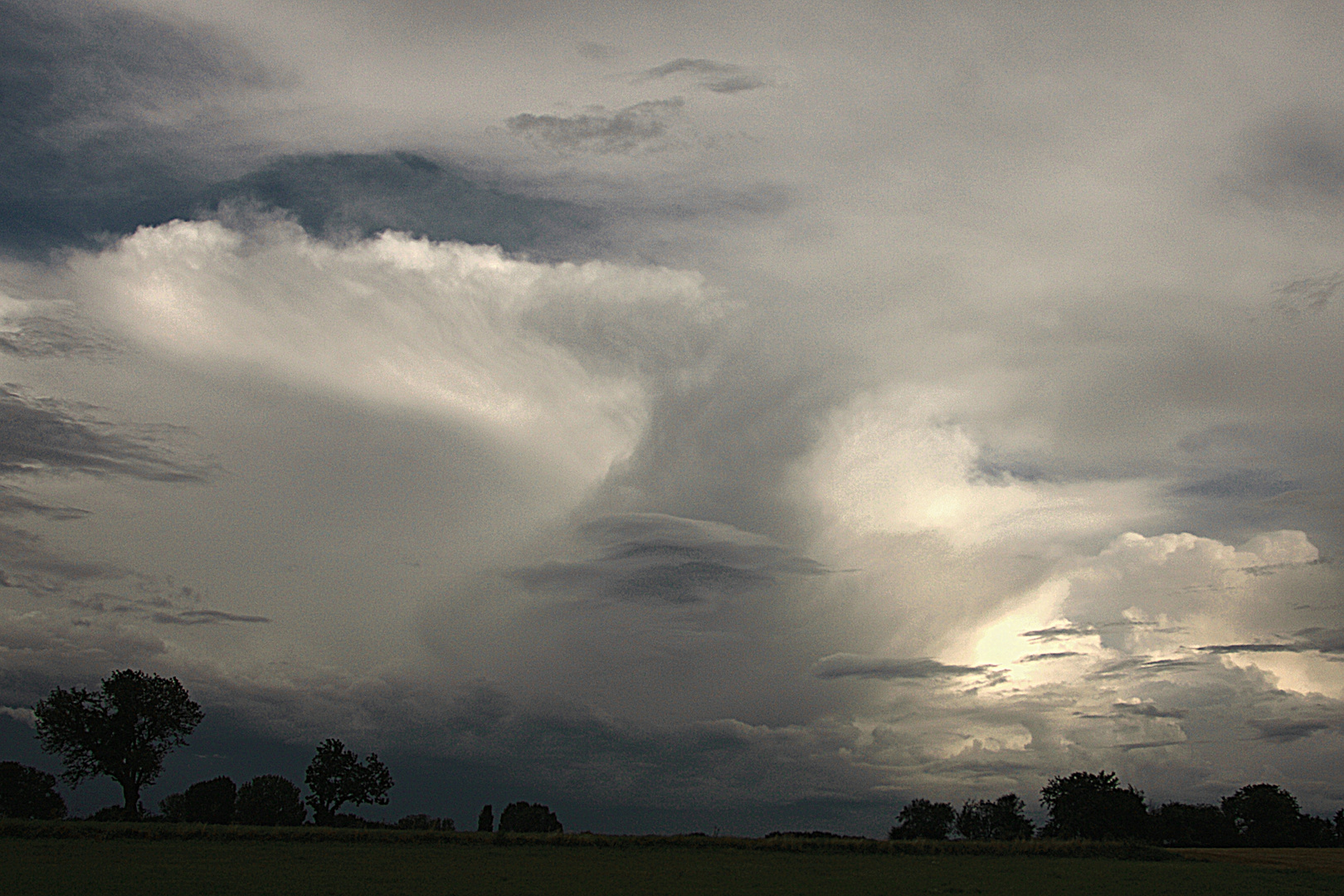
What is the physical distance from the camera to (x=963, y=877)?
247 ft

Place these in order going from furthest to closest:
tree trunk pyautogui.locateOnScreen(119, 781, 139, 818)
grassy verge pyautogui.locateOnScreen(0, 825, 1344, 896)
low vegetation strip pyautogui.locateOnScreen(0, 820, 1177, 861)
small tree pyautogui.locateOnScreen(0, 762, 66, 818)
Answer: small tree pyautogui.locateOnScreen(0, 762, 66, 818), tree trunk pyautogui.locateOnScreen(119, 781, 139, 818), low vegetation strip pyautogui.locateOnScreen(0, 820, 1177, 861), grassy verge pyautogui.locateOnScreen(0, 825, 1344, 896)

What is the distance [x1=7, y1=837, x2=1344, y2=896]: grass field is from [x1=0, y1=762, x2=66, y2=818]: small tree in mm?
119800

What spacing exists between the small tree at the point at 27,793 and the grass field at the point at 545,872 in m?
120

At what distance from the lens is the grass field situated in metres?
53.7

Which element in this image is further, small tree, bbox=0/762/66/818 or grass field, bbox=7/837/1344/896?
small tree, bbox=0/762/66/818

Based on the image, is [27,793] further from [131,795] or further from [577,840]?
[577,840]

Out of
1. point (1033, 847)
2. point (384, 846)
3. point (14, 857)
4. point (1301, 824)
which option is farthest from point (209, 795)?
point (1301, 824)

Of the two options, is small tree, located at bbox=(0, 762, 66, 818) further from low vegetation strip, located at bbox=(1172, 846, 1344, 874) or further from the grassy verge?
low vegetation strip, located at bbox=(1172, 846, 1344, 874)

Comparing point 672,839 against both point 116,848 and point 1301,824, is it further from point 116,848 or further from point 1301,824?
point 1301,824

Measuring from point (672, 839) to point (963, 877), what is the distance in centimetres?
4905

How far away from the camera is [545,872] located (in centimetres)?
6925

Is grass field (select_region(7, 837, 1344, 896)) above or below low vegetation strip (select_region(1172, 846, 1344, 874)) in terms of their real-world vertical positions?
above

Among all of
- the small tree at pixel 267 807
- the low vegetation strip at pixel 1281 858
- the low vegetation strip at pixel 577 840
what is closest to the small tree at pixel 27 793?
the small tree at pixel 267 807

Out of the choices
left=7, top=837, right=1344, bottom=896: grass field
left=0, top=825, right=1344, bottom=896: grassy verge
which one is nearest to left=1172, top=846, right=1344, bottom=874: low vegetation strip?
left=7, top=837, right=1344, bottom=896: grass field
